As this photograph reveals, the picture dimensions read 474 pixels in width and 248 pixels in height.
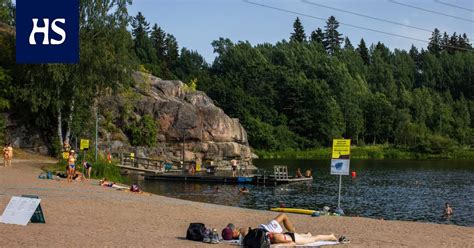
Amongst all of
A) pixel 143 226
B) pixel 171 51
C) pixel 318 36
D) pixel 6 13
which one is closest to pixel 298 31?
pixel 318 36

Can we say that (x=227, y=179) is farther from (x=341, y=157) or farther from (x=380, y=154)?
(x=380, y=154)

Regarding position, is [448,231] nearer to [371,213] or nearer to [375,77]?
[371,213]

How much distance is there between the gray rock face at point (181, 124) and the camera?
7362 centimetres

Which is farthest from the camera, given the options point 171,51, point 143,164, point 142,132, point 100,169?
point 171,51

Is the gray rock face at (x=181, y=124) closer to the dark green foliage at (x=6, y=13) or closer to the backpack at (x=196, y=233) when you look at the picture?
the dark green foliage at (x=6, y=13)

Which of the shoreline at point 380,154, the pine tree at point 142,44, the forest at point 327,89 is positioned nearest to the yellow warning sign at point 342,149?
the forest at point 327,89

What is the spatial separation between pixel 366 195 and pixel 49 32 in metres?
38.7

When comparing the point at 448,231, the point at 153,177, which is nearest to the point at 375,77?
the point at 153,177

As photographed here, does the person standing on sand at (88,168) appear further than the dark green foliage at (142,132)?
No

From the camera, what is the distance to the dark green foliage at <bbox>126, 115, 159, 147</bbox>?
70.8 metres

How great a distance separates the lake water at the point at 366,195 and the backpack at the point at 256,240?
811 inches

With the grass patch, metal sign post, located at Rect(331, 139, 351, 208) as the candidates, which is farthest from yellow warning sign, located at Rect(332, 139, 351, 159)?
the grass patch

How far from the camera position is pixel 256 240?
1372 cm

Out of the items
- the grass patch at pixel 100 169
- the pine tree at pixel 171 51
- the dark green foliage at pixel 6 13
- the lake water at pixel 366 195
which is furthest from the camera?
the pine tree at pixel 171 51
